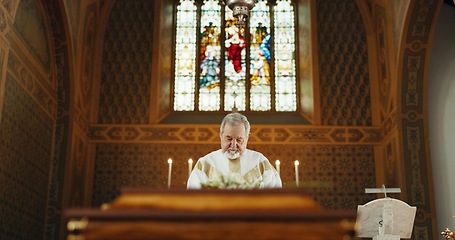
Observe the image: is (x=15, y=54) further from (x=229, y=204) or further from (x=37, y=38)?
(x=229, y=204)

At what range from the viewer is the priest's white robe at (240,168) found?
14.9 ft

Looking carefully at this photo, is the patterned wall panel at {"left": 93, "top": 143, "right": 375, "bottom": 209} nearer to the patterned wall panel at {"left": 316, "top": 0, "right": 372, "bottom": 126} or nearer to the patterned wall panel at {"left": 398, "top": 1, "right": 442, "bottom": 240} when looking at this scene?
the patterned wall panel at {"left": 316, "top": 0, "right": 372, "bottom": 126}

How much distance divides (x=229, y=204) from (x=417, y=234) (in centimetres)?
771

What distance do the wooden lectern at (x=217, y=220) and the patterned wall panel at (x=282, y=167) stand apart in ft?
27.3

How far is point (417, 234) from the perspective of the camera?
9.28m

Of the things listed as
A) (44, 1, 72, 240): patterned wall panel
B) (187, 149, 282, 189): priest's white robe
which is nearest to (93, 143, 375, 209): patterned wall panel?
(44, 1, 72, 240): patterned wall panel

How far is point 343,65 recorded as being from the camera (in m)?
11.4

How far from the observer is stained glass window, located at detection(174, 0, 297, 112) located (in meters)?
11.7

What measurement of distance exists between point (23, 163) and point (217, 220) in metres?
6.52

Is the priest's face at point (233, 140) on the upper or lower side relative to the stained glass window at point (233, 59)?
lower

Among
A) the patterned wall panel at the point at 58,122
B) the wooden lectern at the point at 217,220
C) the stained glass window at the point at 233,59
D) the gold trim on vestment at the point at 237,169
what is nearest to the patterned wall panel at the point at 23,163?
the patterned wall panel at the point at 58,122

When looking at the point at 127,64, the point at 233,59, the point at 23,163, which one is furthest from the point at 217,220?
the point at 233,59

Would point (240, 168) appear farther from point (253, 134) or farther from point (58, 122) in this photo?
point (253, 134)

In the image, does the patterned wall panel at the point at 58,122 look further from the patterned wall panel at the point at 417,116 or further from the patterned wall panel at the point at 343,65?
the patterned wall panel at the point at 417,116
